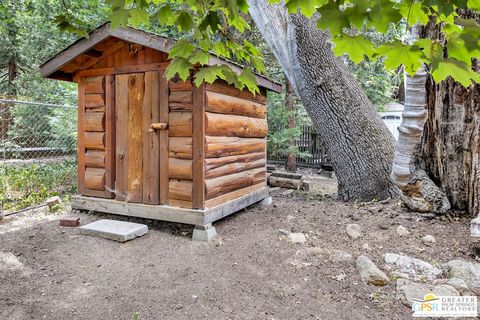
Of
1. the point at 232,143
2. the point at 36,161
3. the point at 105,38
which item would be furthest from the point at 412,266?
the point at 36,161

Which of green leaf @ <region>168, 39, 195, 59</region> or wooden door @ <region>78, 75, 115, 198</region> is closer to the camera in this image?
green leaf @ <region>168, 39, 195, 59</region>

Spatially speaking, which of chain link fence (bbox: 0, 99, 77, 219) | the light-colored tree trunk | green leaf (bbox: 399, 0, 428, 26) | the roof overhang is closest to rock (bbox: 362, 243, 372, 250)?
the light-colored tree trunk

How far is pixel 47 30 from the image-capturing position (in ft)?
31.1

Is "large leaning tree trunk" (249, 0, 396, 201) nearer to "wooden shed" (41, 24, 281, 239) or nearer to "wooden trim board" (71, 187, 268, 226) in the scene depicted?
"wooden shed" (41, 24, 281, 239)

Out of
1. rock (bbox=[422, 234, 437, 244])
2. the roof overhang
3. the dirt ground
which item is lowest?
the dirt ground

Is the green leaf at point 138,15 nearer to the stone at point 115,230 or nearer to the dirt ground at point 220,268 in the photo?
the dirt ground at point 220,268

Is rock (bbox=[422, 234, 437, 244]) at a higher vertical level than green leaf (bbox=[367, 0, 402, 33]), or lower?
lower

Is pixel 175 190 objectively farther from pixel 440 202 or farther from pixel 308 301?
pixel 440 202

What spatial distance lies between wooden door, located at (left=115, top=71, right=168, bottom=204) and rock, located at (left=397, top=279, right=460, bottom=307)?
2.92m

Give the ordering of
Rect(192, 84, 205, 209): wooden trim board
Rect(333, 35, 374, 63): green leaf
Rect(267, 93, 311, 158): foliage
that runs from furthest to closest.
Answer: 1. Rect(267, 93, 311, 158): foliage
2. Rect(192, 84, 205, 209): wooden trim board
3. Rect(333, 35, 374, 63): green leaf

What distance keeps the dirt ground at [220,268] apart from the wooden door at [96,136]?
61cm

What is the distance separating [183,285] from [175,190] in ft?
4.97

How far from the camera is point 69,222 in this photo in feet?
14.3

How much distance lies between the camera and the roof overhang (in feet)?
12.4
